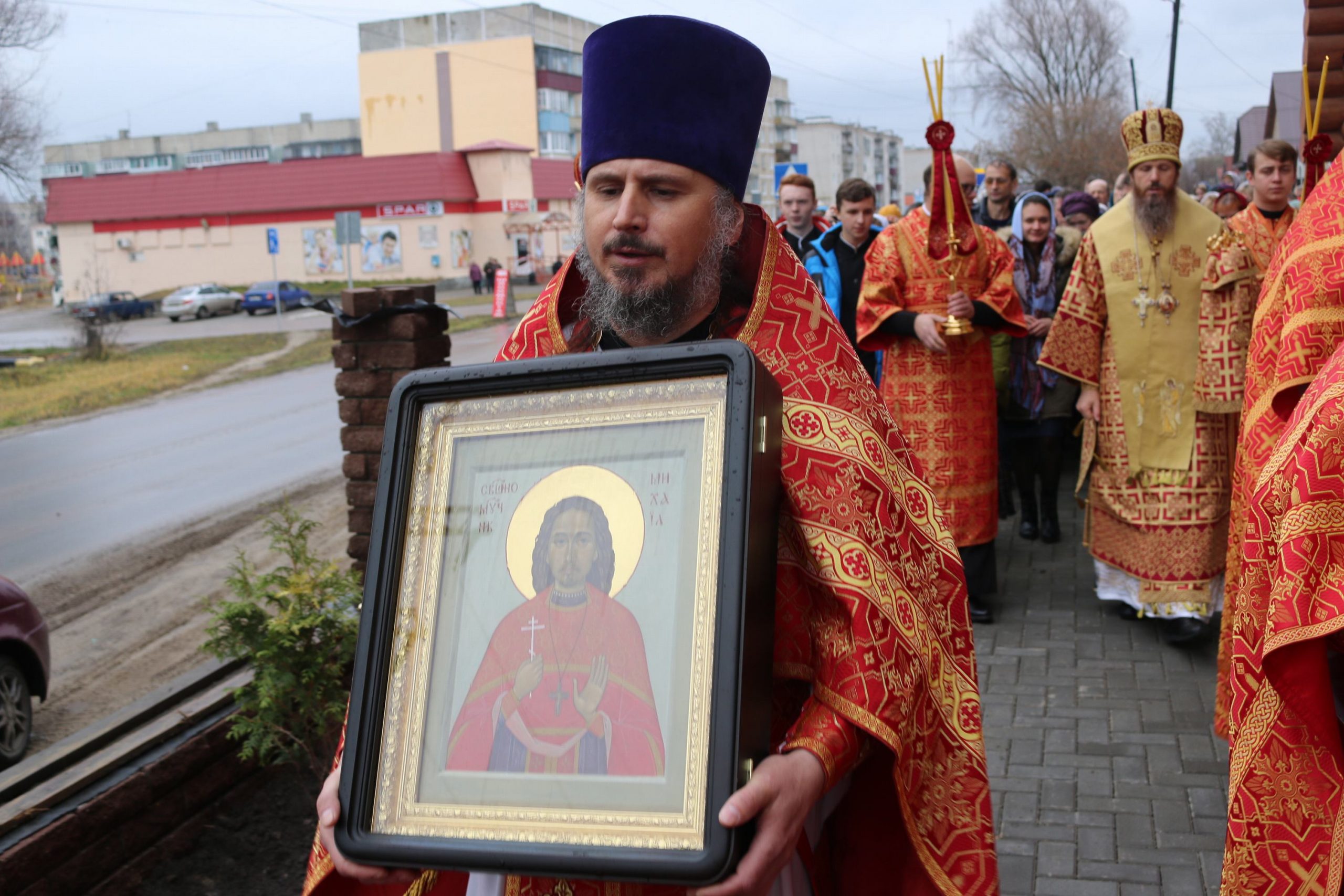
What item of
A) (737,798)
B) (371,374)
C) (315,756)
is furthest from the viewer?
(371,374)

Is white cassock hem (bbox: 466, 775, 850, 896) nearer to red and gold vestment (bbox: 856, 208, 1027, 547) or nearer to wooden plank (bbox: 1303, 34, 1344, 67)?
red and gold vestment (bbox: 856, 208, 1027, 547)

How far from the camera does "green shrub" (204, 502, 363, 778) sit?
146 inches

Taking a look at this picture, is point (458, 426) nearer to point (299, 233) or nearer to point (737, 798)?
point (737, 798)

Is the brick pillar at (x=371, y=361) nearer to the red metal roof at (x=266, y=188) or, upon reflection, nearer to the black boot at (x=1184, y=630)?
the black boot at (x=1184, y=630)

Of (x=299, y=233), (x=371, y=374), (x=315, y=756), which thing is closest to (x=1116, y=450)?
(x=371, y=374)

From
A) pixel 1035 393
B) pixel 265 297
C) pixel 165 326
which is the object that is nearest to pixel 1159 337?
pixel 1035 393

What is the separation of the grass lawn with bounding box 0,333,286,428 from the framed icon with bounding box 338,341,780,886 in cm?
1529

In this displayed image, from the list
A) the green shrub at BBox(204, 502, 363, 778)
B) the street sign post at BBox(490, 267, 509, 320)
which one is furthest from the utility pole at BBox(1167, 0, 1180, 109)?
the green shrub at BBox(204, 502, 363, 778)

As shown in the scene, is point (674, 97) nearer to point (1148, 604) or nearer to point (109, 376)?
point (1148, 604)

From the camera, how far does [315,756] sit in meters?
3.89

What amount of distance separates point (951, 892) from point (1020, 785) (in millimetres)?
2585

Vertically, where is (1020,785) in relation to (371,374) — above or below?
below

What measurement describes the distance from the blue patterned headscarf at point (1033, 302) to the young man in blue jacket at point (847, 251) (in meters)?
0.86

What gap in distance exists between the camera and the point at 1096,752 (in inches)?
173
